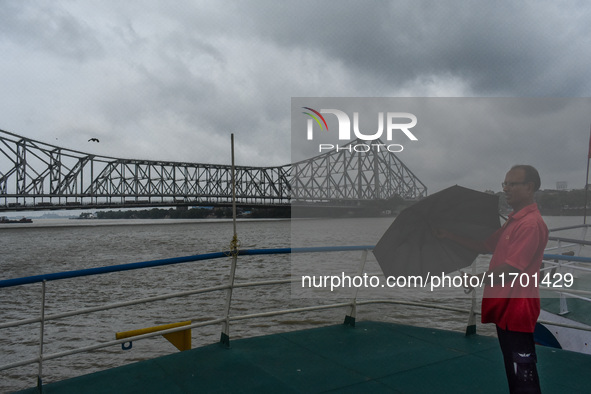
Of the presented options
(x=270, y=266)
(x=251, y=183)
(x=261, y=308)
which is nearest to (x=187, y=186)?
(x=251, y=183)

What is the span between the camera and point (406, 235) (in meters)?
2.18

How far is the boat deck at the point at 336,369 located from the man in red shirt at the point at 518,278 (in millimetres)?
1079

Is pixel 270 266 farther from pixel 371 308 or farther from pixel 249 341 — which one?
pixel 249 341

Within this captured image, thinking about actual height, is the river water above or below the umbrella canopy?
below

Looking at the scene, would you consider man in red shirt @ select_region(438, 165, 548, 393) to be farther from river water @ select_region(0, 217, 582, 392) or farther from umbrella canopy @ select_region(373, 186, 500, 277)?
river water @ select_region(0, 217, 582, 392)

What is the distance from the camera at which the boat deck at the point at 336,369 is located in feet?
9.42

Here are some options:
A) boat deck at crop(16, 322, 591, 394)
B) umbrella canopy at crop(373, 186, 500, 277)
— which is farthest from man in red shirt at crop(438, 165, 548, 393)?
boat deck at crop(16, 322, 591, 394)

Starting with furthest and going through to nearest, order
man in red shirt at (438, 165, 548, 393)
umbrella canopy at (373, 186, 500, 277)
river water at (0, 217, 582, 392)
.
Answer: river water at (0, 217, 582, 392) < umbrella canopy at (373, 186, 500, 277) < man in red shirt at (438, 165, 548, 393)

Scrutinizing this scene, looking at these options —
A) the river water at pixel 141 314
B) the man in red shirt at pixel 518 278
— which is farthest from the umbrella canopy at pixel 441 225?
the river water at pixel 141 314

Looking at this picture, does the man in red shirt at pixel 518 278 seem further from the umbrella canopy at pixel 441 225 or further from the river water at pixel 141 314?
the river water at pixel 141 314

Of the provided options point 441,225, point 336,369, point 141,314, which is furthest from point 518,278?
point 141,314

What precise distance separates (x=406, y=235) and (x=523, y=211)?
Answer: 557mm

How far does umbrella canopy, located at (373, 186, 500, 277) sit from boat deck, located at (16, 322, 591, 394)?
46.0 inches

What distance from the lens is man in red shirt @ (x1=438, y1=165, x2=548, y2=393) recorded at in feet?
5.72
